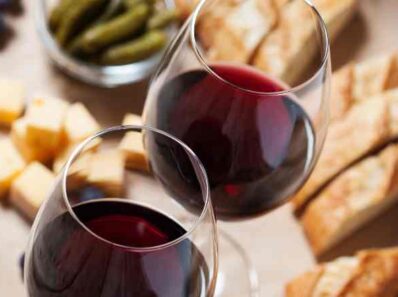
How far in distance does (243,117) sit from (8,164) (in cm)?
39

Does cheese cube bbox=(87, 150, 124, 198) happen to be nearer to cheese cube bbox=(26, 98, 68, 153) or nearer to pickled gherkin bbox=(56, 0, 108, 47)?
cheese cube bbox=(26, 98, 68, 153)

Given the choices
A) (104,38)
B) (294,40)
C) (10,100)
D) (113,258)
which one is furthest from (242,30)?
(113,258)

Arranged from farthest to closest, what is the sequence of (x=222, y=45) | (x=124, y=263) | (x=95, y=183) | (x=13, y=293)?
(x=222, y=45)
(x=13, y=293)
(x=95, y=183)
(x=124, y=263)

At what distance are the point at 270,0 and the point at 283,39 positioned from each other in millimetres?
128

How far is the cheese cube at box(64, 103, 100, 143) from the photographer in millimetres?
1104

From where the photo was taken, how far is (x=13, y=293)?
1006 mm

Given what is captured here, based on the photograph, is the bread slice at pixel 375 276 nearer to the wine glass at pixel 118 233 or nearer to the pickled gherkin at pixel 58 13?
the wine glass at pixel 118 233

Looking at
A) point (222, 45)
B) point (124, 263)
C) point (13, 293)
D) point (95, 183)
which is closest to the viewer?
point (124, 263)

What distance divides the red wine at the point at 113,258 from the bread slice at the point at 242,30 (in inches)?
14.5

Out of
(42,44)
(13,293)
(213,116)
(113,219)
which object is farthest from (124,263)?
(42,44)

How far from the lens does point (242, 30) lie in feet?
3.81

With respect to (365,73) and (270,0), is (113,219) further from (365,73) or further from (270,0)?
(365,73)

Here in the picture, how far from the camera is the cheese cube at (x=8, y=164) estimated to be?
107cm

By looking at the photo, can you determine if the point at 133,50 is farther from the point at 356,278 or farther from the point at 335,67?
the point at 356,278
